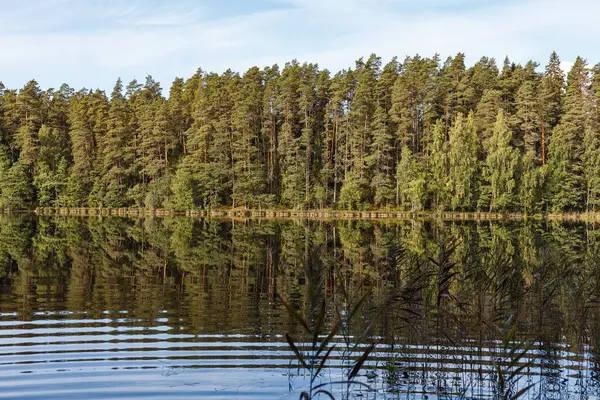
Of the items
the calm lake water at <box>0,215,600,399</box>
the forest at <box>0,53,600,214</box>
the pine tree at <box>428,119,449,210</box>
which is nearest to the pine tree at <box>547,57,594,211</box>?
the forest at <box>0,53,600,214</box>

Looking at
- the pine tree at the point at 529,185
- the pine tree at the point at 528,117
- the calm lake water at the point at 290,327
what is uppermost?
the pine tree at the point at 528,117

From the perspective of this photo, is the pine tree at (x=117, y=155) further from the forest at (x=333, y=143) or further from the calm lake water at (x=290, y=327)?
the calm lake water at (x=290, y=327)

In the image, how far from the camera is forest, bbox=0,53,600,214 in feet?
230

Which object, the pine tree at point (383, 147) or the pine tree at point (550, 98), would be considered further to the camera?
the pine tree at point (550, 98)

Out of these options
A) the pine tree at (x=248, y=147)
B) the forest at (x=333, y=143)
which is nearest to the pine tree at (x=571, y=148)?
the forest at (x=333, y=143)

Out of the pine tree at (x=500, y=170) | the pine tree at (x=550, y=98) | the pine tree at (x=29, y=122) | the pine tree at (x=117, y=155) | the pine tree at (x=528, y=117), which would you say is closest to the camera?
the pine tree at (x=500, y=170)

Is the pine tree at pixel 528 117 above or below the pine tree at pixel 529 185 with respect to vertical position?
above

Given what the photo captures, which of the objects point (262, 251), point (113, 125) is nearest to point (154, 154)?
point (113, 125)

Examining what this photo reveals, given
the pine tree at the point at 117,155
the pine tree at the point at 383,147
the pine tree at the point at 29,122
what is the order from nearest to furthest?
1. the pine tree at the point at 383,147
2. the pine tree at the point at 117,155
3. the pine tree at the point at 29,122

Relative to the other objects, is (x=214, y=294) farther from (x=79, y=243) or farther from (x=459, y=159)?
(x=459, y=159)

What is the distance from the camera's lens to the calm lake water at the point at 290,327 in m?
9.13

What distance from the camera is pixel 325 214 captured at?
243 ft

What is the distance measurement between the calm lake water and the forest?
46111 millimetres

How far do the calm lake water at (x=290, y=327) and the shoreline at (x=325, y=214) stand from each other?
43651 mm
